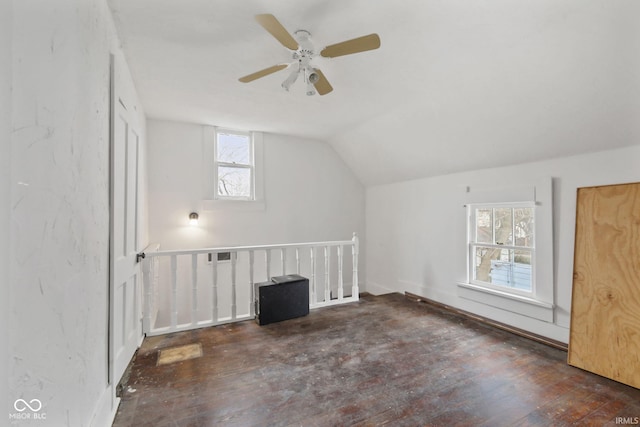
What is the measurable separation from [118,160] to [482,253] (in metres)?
4.03

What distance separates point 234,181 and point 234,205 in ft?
1.33

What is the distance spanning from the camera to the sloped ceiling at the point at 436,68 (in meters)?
1.85

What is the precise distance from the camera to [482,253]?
11.8 ft

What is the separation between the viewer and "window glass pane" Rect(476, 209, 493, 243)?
353 centimetres

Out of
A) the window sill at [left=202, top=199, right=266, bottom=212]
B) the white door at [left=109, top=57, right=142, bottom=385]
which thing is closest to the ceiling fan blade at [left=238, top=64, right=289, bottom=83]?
the white door at [left=109, top=57, right=142, bottom=385]

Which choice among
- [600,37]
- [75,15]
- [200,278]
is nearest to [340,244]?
[200,278]

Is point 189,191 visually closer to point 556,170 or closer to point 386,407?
point 386,407

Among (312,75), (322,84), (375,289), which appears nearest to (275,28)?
(312,75)

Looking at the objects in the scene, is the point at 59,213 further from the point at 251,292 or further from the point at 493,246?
the point at 493,246

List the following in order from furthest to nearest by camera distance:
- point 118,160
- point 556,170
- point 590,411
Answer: point 556,170, point 118,160, point 590,411

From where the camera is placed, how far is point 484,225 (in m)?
3.60

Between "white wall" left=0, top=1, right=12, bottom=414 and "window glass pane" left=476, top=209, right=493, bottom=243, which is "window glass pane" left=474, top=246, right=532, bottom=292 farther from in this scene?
"white wall" left=0, top=1, right=12, bottom=414

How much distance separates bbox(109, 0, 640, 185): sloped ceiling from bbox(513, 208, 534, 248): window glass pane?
0.60m

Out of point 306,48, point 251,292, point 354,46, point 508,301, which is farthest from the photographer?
point 251,292
